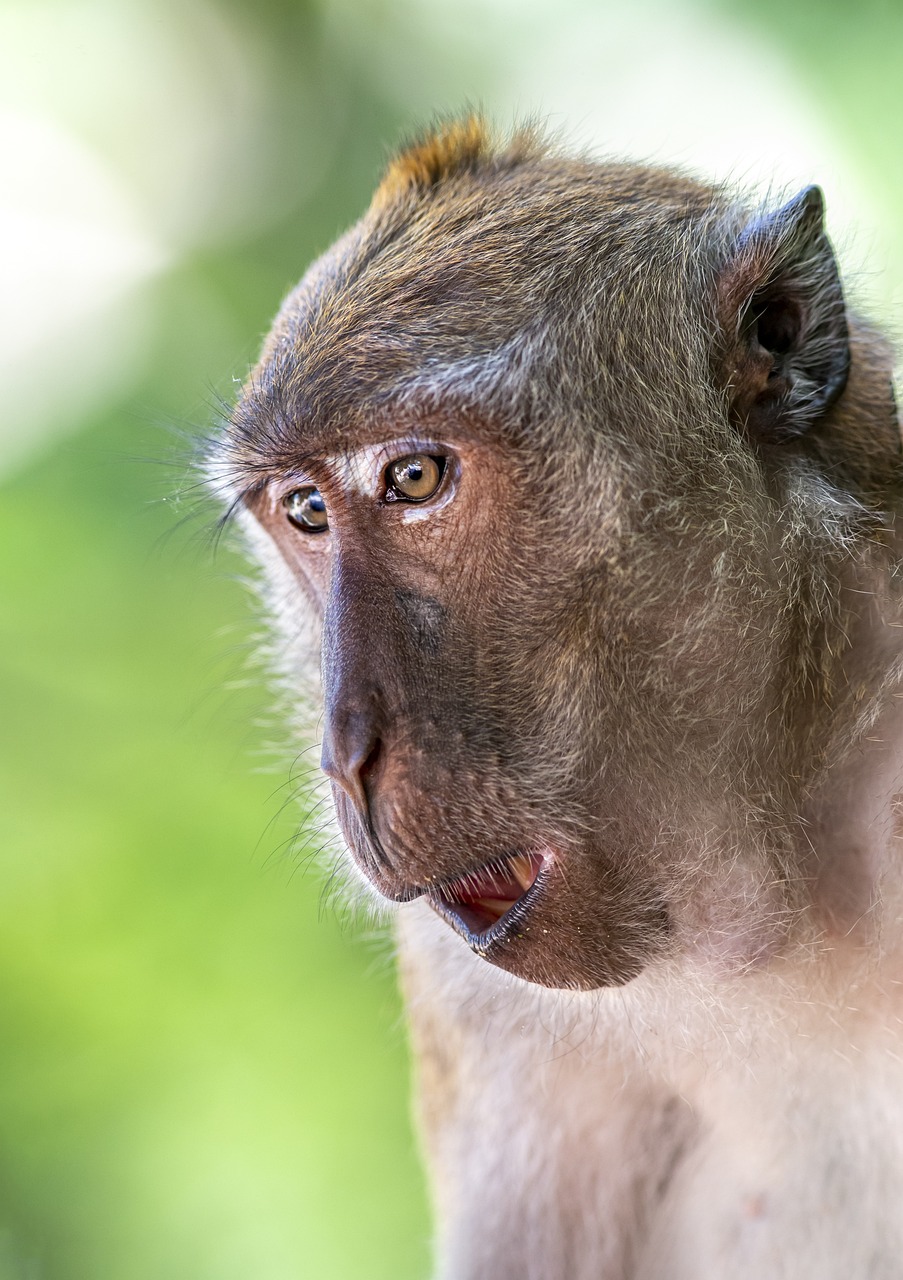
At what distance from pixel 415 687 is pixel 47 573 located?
267 centimetres

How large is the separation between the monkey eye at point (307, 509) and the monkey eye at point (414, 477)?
277 millimetres

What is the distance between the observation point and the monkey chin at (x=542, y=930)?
1584mm

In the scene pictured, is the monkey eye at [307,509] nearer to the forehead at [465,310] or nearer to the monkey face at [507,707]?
the forehead at [465,310]

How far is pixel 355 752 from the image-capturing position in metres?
1.52

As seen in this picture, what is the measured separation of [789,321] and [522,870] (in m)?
0.84

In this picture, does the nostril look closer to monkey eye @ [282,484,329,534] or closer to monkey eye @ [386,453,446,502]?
monkey eye @ [386,453,446,502]

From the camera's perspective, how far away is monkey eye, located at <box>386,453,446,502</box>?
5.28 ft

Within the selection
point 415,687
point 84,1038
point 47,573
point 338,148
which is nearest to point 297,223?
point 338,148

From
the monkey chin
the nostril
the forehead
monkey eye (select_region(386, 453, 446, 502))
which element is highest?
the forehead

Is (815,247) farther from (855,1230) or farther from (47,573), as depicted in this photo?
(47,573)

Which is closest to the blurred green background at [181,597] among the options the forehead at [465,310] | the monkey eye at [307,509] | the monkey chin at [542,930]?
the monkey eye at [307,509]

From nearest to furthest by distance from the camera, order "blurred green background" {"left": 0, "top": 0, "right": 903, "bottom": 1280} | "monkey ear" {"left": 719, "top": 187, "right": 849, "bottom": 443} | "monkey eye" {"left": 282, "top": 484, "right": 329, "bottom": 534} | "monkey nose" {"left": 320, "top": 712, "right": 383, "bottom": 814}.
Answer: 1. "monkey nose" {"left": 320, "top": 712, "right": 383, "bottom": 814}
2. "monkey ear" {"left": 719, "top": 187, "right": 849, "bottom": 443}
3. "monkey eye" {"left": 282, "top": 484, "right": 329, "bottom": 534}
4. "blurred green background" {"left": 0, "top": 0, "right": 903, "bottom": 1280}

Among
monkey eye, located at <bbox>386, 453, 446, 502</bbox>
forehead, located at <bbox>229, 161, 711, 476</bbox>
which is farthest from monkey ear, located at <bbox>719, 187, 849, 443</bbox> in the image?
monkey eye, located at <bbox>386, 453, 446, 502</bbox>

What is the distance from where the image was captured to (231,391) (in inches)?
81.8
